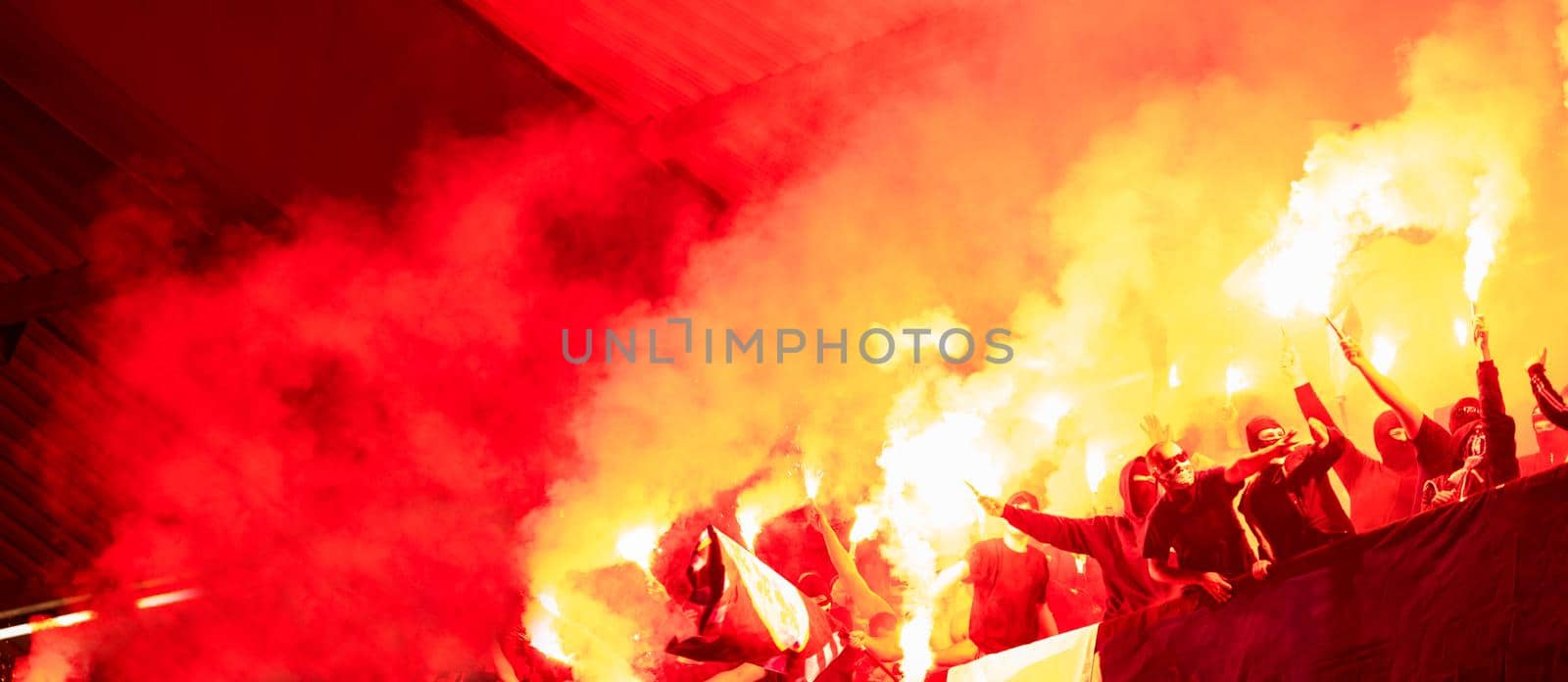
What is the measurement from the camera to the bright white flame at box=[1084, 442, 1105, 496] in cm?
414

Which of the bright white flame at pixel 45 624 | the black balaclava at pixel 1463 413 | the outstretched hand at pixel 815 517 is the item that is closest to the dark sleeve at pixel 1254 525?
the black balaclava at pixel 1463 413

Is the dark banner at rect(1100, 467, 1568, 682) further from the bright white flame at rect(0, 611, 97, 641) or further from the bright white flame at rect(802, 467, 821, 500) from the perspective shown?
the bright white flame at rect(0, 611, 97, 641)

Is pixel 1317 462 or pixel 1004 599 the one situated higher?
pixel 1317 462

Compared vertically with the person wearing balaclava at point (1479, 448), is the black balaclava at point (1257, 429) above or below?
above

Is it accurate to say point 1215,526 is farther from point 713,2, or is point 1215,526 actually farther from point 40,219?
point 40,219

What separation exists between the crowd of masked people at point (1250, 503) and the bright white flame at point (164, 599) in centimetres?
413

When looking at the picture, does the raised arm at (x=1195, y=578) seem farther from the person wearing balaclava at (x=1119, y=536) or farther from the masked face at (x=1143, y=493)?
the masked face at (x=1143, y=493)

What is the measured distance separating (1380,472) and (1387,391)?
20 cm

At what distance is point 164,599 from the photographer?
254 inches

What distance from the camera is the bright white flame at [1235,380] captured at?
12.3ft

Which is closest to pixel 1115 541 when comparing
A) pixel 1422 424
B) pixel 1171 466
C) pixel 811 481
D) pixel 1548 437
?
pixel 1171 466

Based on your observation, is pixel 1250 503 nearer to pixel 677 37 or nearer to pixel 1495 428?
pixel 1495 428

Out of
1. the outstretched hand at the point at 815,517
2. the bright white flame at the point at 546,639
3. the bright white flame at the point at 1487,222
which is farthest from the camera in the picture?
the bright white flame at the point at 546,639

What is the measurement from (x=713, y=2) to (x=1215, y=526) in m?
2.26
